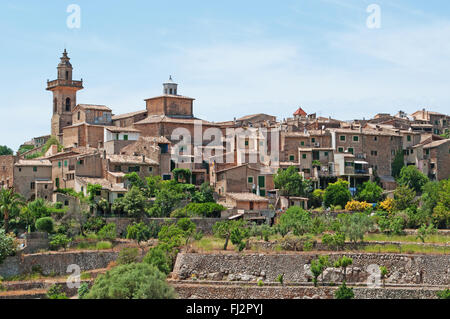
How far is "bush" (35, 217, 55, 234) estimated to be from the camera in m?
52.7

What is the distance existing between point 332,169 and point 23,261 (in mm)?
27421

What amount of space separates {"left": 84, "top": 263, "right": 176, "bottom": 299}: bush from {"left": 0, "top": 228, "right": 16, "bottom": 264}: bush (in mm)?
10556

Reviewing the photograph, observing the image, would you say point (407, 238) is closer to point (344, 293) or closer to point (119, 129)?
point (344, 293)

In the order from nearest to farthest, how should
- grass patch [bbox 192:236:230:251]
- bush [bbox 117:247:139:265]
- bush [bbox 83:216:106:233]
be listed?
bush [bbox 117:247:139:265], grass patch [bbox 192:236:230:251], bush [bbox 83:216:106:233]

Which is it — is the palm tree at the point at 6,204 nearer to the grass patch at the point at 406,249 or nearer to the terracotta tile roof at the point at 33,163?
the terracotta tile roof at the point at 33,163

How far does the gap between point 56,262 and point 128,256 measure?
4489 mm

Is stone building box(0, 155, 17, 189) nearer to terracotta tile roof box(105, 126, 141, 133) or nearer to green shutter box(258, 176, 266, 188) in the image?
terracotta tile roof box(105, 126, 141, 133)

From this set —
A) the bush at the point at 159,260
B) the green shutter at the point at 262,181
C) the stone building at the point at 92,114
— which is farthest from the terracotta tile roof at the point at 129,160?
the bush at the point at 159,260

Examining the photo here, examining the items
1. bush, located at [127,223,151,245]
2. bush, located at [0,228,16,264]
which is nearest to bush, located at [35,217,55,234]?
bush, located at [0,228,16,264]

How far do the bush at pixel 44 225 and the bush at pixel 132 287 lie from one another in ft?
40.6

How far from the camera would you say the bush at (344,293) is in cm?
4562
